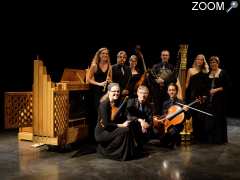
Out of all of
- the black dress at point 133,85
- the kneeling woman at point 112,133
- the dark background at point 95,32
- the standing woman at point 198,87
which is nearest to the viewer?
the kneeling woman at point 112,133

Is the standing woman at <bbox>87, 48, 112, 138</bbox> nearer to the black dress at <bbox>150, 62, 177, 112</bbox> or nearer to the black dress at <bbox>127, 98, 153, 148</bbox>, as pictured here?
the black dress at <bbox>127, 98, 153, 148</bbox>

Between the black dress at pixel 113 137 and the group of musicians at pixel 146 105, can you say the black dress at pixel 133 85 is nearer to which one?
the group of musicians at pixel 146 105

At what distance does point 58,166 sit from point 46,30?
458cm

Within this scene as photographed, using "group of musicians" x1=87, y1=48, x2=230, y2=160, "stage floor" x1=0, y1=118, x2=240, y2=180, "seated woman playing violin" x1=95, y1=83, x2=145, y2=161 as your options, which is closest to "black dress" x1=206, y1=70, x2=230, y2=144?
"group of musicians" x1=87, y1=48, x2=230, y2=160

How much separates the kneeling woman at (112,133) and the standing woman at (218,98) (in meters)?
1.79

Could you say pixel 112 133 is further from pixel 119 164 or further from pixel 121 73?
pixel 121 73

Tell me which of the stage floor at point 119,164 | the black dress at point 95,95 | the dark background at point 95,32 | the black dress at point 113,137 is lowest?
the stage floor at point 119,164

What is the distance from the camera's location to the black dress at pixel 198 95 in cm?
570

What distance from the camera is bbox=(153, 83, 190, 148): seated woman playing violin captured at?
202 inches

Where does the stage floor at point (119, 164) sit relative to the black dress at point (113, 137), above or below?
below

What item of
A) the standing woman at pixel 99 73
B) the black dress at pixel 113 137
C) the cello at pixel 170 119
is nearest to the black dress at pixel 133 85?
the standing woman at pixel 99 73

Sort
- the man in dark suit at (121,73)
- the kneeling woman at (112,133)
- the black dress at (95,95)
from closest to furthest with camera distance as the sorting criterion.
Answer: the kneeling woman at (112,133), the black dress at (95,95), the man in dark suit at (121,73)

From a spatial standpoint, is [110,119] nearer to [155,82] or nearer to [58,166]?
[58,166]

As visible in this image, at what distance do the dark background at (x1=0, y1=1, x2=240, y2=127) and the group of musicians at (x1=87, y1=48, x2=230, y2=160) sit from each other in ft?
8.99
